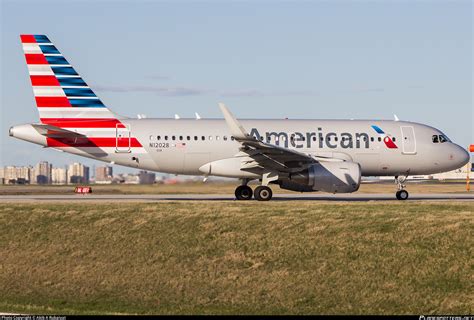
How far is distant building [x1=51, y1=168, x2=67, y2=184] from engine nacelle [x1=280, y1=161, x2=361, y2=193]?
41492 mm

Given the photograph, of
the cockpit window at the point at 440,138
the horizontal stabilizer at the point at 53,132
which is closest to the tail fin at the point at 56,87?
the horizontal stabilizer at the point at 53,132

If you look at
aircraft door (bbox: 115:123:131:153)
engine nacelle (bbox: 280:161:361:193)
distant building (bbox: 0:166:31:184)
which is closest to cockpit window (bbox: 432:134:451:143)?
engine nacelle (bbox: 280:161:361:193)

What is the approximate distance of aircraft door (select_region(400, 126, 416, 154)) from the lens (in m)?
41.3

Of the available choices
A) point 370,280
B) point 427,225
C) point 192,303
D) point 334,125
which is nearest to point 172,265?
point 192,303

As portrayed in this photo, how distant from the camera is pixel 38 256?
27891 mm

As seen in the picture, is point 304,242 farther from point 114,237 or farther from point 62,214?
point 62,214

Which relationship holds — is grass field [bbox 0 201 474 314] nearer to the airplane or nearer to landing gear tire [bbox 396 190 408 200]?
the airplane

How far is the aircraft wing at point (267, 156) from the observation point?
35.7 m

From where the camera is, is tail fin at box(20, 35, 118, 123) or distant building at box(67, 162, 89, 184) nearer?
tail fin at box(20, 35, 118, 123)

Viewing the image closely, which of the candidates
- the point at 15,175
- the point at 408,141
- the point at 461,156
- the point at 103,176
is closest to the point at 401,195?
the point at 408,141

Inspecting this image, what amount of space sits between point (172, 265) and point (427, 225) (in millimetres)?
8852

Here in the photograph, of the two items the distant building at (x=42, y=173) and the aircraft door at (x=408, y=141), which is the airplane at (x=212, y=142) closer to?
the aircraft door at (x=408, y=141)

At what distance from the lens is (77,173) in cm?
7194

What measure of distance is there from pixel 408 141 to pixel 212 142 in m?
10.6
